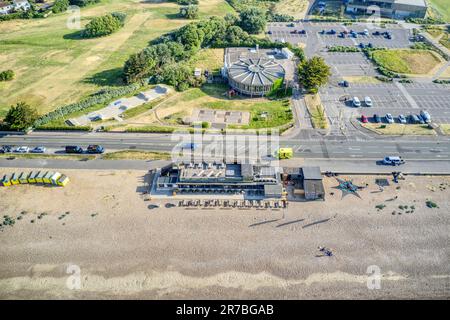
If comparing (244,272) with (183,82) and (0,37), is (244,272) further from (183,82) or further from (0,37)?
(0,37)

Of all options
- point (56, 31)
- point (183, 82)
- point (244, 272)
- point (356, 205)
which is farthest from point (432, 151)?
point (56, 31)

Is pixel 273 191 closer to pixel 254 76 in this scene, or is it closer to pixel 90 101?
pixel 254 76

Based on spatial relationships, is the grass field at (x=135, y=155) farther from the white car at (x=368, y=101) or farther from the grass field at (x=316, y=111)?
the white car at (x=368, y=101)

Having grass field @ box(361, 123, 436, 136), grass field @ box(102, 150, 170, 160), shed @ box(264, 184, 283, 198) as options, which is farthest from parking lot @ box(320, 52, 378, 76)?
grass field @ box(102, 150, 170, 160)

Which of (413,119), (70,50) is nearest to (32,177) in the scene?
(70,50)

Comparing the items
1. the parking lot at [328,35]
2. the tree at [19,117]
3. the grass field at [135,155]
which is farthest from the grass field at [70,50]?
the parking lot at [328,35]
